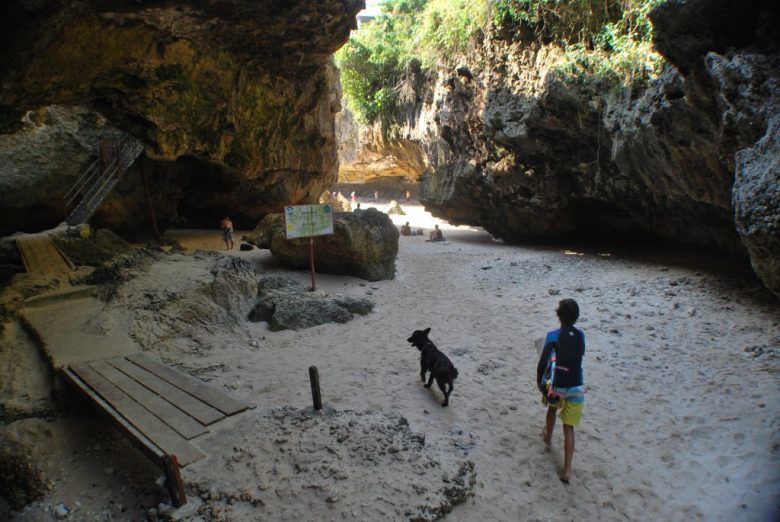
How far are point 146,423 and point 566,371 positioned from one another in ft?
11.6

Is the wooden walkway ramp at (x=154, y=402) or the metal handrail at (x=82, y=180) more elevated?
the metal handrail at (x=82, y=180)

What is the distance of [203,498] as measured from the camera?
300cm

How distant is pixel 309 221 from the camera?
945cm

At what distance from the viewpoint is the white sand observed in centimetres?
356

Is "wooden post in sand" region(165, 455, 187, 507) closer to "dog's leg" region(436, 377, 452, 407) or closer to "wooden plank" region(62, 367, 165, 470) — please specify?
"wooden plank" region(62, 367, 165, 470)

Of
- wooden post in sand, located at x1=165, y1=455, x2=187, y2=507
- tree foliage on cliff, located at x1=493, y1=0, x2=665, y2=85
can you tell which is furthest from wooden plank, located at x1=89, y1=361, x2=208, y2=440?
tree foliage on cliff, located at x1=493, y1=0, x2=665, y2=85

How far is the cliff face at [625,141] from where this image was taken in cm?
449

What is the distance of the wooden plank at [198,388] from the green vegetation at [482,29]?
27.3 feet

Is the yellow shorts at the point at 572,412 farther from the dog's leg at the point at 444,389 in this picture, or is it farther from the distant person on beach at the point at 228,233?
the distant person on beach at the point at 228,233

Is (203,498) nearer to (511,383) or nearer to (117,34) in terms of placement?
Result: (511,383)

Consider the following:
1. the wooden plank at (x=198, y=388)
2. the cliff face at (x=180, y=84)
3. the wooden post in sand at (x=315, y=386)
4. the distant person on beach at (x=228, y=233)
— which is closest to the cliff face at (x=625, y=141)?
the wooden post in sand at (x=315, y=386)

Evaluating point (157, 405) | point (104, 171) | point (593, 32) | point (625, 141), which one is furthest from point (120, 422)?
point (593, 32)

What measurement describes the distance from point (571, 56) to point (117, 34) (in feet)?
36.4

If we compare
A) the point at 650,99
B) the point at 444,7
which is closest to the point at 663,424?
the point at 650,99
